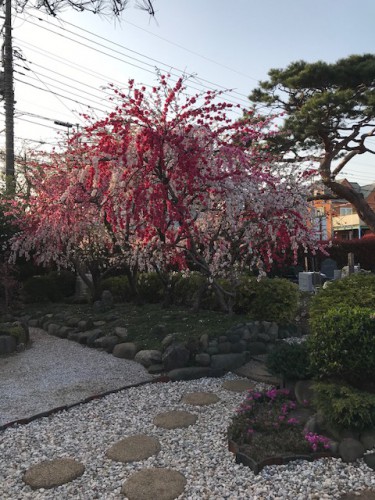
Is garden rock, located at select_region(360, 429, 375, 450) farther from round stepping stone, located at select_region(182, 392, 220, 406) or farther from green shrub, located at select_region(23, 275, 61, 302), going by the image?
green shrub, located at select_region(23, 275, 61, 302)

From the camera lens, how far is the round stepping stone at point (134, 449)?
3.46 meters

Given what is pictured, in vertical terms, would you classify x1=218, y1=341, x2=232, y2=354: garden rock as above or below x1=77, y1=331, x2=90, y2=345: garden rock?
above

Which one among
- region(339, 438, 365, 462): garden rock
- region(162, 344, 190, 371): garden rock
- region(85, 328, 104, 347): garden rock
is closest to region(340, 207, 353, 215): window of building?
region(85, 328, 104, 347): garden rock

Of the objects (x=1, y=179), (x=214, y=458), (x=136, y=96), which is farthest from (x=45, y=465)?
(x=1, y=179)

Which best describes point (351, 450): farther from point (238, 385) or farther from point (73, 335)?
point (73, 335)

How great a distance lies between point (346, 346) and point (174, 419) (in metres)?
1.81

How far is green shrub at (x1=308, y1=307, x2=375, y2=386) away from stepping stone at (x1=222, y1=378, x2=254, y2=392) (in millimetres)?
1446

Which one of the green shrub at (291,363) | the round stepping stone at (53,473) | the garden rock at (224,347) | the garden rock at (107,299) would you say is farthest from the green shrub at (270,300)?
the round stepping stone at (53,473)

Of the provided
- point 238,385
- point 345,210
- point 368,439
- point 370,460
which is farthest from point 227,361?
point 345,210

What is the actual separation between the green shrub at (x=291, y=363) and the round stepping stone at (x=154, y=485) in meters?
1.64

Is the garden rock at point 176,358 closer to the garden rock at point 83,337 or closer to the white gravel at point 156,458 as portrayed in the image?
the white gravel at point 156,458

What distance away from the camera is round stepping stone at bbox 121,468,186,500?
9.51ft

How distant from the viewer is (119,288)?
11.3 m

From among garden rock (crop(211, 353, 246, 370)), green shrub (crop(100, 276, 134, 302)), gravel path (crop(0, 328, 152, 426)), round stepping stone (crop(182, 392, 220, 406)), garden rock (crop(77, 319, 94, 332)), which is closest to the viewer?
round stepping stone (crop(182, 392, 220, 406))
